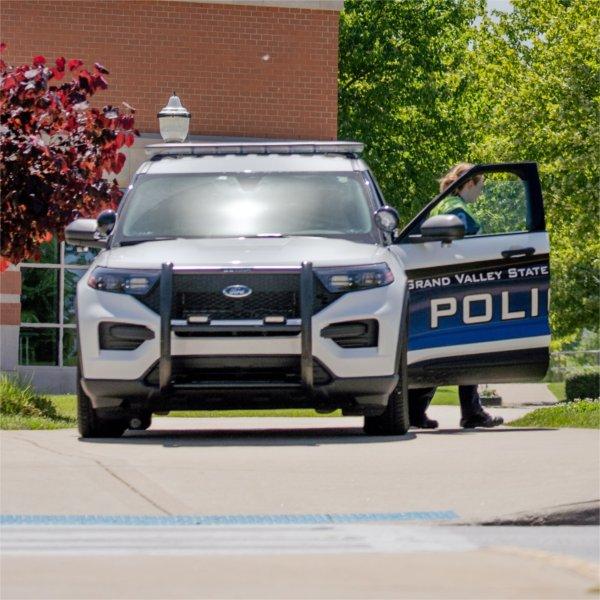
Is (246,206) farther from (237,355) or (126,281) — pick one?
(237,355)

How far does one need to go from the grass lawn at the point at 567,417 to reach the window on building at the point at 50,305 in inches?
489

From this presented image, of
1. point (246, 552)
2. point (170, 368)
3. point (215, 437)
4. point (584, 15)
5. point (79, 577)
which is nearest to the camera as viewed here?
point (79, 577)

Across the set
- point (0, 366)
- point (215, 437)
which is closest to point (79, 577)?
point (215, 437)

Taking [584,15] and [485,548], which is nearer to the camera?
[485,548]

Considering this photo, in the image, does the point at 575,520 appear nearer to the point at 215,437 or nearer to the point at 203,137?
the point at 215,437

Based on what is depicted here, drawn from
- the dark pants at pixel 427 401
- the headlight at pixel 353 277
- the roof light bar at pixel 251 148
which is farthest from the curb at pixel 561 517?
the dark pants at pixel 427 401

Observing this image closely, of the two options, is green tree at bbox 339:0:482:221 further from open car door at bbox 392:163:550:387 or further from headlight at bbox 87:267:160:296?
headlight at bbox 87:267:160:296

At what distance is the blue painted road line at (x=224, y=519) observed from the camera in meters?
7.21

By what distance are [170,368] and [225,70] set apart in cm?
1895

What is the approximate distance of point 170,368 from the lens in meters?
10.3

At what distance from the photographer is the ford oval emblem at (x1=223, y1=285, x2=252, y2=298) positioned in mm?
10359

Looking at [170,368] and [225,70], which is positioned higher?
[225,70]

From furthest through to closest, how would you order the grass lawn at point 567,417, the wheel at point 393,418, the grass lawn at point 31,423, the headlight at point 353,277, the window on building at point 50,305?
1. the window on building at point 50,305
2. the grass lawn at point 567,417
3. the grass lawn at point 31,423
4. the wheel at point 393,418
5. the headlight at point 353,277

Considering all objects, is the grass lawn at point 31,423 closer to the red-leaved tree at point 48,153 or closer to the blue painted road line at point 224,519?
the red-leaved tree at point 48,153
